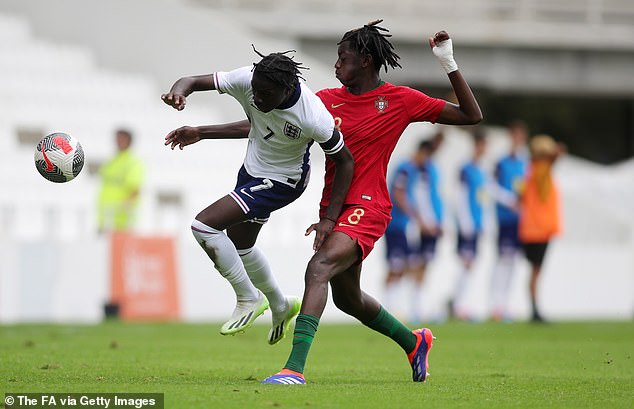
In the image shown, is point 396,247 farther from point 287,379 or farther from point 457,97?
point 287,379

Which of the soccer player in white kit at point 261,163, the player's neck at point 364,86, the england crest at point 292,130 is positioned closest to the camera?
the soccer player in white kit at point 261,163

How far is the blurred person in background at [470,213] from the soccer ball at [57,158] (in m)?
10.7

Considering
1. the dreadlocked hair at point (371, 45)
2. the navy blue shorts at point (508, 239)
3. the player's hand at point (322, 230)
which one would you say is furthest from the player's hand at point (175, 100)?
the navy blue shorts at point (508, 239)

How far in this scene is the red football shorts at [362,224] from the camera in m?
8.44

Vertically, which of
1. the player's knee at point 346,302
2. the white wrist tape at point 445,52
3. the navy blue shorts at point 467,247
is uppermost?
the white wrist tape at point 445,52

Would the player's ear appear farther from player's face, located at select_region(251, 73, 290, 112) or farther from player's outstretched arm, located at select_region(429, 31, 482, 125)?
player's face, located at select_region(251, 73, 290, 112)

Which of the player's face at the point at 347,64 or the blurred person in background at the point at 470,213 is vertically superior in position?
the player's face at the point at 347,64

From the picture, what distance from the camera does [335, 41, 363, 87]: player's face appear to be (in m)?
8.68

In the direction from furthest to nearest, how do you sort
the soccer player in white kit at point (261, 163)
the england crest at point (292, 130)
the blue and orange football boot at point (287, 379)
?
1. the england crest at point (292, 130)
2. the soccer player in white kit at point (261, 163)
3. the blue and orange football boot at point (287, 379)

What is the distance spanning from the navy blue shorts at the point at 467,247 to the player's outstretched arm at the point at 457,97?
34.8 feet

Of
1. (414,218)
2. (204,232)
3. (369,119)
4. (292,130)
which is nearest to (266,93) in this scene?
(292,130)

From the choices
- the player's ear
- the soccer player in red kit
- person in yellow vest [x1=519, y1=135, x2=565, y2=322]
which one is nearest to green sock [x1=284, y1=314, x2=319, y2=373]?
the soccer player in red kit

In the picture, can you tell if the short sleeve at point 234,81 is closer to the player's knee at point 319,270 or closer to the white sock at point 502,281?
the player's knee at point 319,270

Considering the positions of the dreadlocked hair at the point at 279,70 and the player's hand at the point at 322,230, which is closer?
the dreadlocked hair at the point at 279,70
